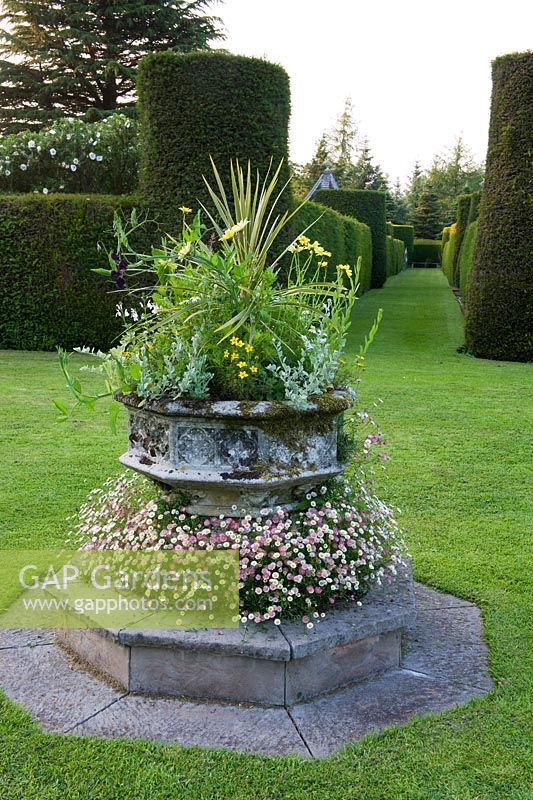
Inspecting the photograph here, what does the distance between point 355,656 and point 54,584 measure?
1353mm

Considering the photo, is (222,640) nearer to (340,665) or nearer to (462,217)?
(340,665)

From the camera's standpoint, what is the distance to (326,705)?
2.66 m

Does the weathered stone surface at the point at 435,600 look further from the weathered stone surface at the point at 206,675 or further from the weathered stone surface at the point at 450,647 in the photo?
the weathered stone surface at the point at 206,675

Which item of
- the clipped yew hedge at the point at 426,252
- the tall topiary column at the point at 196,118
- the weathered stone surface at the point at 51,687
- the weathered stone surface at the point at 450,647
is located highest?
the tall topiary column at the point at 196,118

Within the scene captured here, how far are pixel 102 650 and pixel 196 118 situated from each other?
9390 millimetres

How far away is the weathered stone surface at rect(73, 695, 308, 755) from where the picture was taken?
95.3 inches

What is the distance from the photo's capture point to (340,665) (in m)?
2.77

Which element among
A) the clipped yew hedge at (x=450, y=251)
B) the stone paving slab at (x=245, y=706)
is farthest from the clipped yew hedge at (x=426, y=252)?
the stone paving slab at (x=245, y=706)

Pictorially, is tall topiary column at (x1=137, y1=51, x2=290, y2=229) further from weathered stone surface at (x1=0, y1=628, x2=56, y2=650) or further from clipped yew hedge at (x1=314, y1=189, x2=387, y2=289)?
clipped yew hedge at (x1=314, y1=189, x2=387, y2=289)

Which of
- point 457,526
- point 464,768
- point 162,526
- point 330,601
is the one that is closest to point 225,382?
point 162,526

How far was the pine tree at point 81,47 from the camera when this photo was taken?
21.9 meters

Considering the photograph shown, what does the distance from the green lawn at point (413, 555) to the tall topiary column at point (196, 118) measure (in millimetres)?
3302

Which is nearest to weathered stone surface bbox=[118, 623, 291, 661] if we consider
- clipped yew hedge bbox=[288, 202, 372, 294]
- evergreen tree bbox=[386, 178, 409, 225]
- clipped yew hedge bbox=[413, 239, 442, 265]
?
clipped yew hedge bbox=[288, 202, 372, 294]

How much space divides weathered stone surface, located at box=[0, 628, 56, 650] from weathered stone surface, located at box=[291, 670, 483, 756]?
121cm
